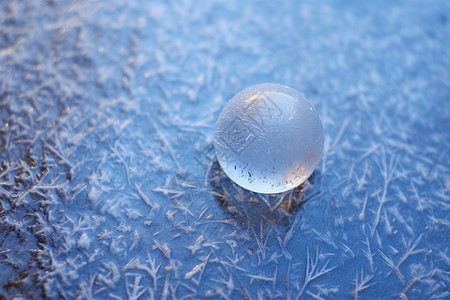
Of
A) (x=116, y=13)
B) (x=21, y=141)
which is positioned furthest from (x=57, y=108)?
(x=116, y=13)

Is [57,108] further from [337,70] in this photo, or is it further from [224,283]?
[337,70]

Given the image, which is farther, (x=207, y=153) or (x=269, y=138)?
(x=207, y=153)

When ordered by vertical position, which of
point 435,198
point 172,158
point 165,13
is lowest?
point 435,198
